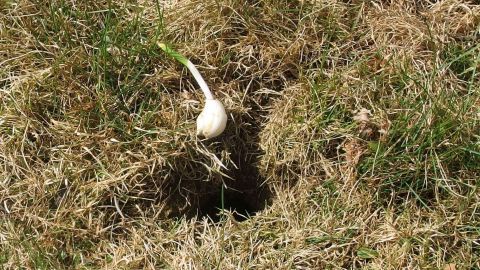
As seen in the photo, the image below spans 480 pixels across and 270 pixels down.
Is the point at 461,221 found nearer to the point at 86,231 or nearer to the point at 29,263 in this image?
Result: the point at 86,231

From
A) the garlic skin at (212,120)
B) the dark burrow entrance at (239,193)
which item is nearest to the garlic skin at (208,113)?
the garlic skin at (212,120)

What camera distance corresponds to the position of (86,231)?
2035 mm

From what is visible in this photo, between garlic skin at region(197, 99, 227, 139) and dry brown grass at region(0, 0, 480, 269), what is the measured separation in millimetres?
57

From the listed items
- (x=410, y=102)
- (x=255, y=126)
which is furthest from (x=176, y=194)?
(x=410, y=102)

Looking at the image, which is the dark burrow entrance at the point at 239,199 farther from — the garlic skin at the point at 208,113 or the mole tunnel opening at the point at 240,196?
the garlic skin at the point at 208,113

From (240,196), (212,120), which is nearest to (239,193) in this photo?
(240,196)

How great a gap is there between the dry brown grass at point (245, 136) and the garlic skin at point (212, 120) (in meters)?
0.06

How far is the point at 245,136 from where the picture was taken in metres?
2.18

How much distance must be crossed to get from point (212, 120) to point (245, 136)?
170 mm

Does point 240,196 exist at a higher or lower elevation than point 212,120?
lower

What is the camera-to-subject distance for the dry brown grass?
2.01 metres

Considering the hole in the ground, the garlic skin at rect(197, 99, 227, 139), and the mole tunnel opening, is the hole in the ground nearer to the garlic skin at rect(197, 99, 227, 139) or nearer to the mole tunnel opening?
the mole tunnel opening

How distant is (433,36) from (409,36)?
67 mm

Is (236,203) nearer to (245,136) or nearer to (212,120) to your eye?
(245,136)
